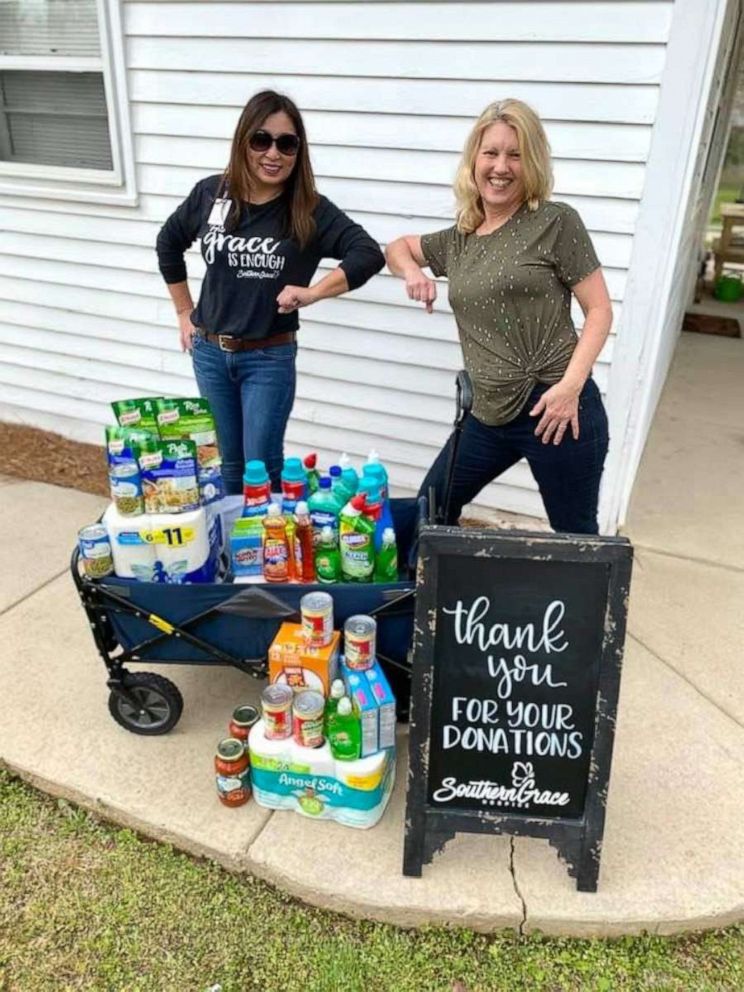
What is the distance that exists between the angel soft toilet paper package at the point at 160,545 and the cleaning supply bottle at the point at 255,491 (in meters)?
0.13

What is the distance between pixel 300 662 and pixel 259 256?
4.63 feet

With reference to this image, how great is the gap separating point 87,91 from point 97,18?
1.19 ft

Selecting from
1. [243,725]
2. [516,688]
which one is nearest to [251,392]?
[243,725]

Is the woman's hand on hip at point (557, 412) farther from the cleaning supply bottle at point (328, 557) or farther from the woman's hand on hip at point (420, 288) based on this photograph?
the cleaning supply bottle at point (328, 557)

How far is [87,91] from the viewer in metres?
4.13

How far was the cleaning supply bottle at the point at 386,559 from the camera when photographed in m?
2.30

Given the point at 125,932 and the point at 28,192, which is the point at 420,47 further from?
the point at 125,932

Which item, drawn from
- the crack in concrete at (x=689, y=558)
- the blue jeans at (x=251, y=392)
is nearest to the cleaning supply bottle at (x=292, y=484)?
the blue jeans at (x=251, y=392)

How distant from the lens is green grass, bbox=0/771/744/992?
6.18 feet

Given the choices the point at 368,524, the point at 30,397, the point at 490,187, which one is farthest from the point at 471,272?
the point at 30,397

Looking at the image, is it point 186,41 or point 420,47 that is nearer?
point 420,47

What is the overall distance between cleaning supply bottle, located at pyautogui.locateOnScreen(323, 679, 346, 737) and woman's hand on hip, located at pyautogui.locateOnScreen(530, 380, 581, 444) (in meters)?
0.92

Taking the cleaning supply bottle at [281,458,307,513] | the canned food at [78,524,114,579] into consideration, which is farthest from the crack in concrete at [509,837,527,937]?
the canned food at [78,524,114,579]

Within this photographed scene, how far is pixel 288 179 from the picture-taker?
8.87 feet
